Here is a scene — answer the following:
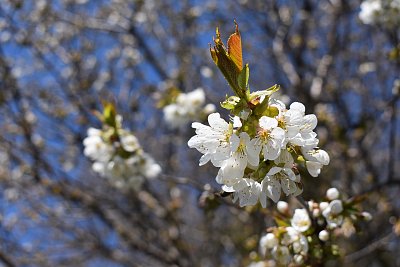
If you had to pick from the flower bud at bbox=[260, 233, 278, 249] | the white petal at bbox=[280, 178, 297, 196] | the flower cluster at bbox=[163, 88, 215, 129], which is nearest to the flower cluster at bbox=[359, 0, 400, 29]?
the flower cluster at bbox=[163, 88, 215, 129]

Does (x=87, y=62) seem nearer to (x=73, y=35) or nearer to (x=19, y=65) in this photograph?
(x=73, y=35)

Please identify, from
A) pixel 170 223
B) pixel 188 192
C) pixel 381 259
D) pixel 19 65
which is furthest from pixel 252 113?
pixel 188 192

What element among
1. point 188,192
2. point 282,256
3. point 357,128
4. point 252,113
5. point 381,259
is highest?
point 188,192

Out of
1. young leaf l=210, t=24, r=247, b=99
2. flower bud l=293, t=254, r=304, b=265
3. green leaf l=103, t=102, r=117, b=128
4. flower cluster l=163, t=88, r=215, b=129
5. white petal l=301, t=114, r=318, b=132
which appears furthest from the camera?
flower cluster l=163, t=88, r=215, b=129

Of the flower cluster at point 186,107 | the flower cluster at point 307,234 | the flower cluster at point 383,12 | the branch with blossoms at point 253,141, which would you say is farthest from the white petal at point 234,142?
the flower cluster at point 383,12

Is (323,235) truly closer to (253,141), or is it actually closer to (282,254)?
(282,254)

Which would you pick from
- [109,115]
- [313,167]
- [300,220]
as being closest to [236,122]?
[313,167]

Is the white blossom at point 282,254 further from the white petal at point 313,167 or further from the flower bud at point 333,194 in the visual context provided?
the white petal at point 313,167

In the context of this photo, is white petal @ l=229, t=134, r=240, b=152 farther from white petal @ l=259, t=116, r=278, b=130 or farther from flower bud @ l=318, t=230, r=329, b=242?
flower bud @ l=318, t=230, r=329, b=242
